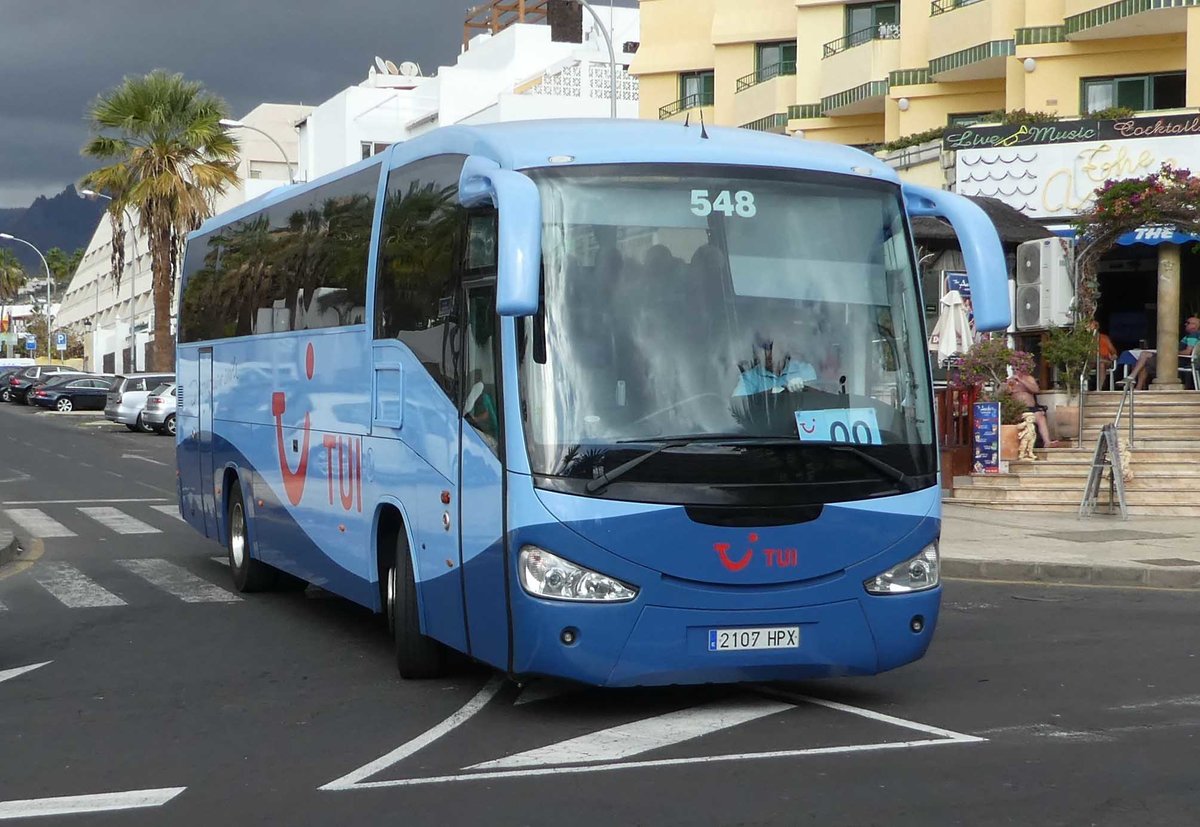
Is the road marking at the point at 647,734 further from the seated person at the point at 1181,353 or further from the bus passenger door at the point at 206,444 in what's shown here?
the seated person at the point at 1181,353

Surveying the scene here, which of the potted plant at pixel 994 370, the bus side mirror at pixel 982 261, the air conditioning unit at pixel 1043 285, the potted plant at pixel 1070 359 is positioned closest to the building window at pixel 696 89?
the air conditioning unit at pixel 1043 285

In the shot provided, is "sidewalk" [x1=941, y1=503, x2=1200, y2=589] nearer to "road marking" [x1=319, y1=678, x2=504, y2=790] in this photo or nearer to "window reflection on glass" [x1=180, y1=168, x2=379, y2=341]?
"window reflection on glass" [x1=180, y1=168, x2=379, y2=341]

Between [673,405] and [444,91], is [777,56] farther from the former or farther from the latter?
[673,405]

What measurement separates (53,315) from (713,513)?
14303 cm

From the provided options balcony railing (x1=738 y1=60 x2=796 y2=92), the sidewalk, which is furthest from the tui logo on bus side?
balcony railing (x1=738 y1=60 x2=796 y2=92)

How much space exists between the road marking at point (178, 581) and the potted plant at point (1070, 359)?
13.5 m

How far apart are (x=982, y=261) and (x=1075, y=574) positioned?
7523 millimetres

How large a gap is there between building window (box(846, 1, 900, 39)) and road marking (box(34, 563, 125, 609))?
27.7m

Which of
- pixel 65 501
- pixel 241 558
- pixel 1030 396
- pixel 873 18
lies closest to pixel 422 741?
pixel 241 558

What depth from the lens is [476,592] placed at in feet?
27.1

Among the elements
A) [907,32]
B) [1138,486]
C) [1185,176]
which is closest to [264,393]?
[1138,486]

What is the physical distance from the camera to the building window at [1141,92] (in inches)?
1245

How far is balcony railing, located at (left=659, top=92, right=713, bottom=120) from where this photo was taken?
4706cm

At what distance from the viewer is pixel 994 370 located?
23.1m
